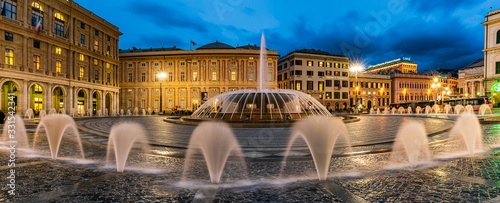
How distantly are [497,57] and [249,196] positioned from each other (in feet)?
194

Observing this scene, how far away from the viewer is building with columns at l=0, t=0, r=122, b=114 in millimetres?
29875

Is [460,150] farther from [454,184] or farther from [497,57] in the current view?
[497,57]

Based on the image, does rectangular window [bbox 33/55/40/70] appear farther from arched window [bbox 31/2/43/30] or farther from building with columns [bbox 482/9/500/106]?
building with columns [bbox 482/9/500/106]

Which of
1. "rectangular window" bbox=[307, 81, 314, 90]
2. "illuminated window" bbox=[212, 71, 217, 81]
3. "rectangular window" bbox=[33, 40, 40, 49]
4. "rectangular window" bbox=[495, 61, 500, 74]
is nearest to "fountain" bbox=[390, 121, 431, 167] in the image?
"rectangular window" bbox=[33, 40, 40, 49]

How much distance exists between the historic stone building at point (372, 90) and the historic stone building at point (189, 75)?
99.4 ft

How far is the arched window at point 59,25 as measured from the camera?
1399 inches

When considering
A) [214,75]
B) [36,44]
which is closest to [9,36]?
[36,44]

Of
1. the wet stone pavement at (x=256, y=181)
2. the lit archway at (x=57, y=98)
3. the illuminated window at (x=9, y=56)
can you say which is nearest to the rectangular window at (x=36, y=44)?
the illuminated window at (x=9, y=56)

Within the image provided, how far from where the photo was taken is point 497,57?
42.5m

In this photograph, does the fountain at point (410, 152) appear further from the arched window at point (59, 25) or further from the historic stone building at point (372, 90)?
the historic stone building at point (372, 90)

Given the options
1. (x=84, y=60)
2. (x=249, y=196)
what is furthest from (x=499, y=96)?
(x=84, y=60)

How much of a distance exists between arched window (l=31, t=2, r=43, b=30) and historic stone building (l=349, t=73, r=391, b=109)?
216 feet

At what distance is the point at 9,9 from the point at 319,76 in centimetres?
5563

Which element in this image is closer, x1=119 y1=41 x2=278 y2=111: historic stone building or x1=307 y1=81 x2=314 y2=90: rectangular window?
x1=119 y1=41 x2=278 y2=111: historic stone building
